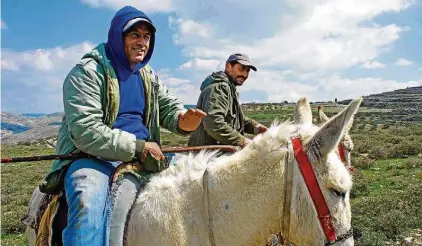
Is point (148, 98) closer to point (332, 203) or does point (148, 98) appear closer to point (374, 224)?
point (332, 203)

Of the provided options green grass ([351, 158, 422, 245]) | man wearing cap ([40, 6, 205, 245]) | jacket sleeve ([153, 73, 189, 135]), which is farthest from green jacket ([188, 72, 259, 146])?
green grass ([351, 158, 422, 245])

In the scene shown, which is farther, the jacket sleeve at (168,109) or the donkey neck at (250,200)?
the jacket sleeve at (168,109)

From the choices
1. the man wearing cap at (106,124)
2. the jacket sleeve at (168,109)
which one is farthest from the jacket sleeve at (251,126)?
the man wearing cap at (106,124)

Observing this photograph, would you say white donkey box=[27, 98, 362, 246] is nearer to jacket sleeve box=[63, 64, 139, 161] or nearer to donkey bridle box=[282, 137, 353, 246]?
donkey bridle box=[282, 137, 353, 246]

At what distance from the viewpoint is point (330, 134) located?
2.67 m

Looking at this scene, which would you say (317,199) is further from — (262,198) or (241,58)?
(241,58)

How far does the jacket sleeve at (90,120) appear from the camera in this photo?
2959 mm

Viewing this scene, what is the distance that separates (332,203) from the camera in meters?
2.76

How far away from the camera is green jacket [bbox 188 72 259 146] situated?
5875 millimetres

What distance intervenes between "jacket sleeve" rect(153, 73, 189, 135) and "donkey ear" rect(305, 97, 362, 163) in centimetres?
152

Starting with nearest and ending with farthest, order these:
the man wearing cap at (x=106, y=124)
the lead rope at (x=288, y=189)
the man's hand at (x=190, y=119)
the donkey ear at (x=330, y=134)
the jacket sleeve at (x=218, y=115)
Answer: the donkey ear at (x=330, y=134) → the lead rope at (x=288, y=189) → the man wearing cap at (x=106, y=124) → the man's hand at (x=190, y=119) → the jacket sleeve at (x=218, y=115)

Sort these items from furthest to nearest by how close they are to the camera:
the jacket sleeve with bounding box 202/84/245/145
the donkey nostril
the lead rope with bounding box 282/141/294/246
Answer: the donkey nostril
the jacket sleeve with bounding box 202/84/245/145
the lead rope with bounding box 282/141/294/246

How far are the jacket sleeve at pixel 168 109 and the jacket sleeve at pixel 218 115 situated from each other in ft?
5.89

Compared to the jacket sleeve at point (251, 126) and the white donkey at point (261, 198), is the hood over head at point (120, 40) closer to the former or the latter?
the white donkey at point (261, 198)
